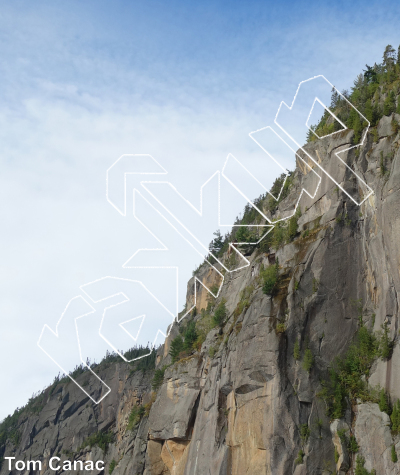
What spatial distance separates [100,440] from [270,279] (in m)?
68.1

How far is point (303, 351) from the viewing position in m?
38.7

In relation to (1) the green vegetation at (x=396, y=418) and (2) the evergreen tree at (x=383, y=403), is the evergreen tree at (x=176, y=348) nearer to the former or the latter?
(2) the evergreen tree at (x=383, y=403)

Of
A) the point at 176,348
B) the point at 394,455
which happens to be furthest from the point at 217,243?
the point at 394,455

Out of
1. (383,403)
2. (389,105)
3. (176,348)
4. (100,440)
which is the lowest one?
(383,403)

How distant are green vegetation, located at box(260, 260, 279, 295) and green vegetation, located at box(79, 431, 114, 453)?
212ft

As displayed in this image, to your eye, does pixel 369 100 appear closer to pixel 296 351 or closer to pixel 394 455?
pixel 296 351

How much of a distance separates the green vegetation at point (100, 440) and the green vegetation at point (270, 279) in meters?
64.7

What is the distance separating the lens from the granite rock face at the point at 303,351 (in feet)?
115

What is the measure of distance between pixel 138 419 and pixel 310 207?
38109mm

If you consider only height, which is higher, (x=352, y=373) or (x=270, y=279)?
(x=270, y=279)

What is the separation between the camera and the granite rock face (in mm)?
34906

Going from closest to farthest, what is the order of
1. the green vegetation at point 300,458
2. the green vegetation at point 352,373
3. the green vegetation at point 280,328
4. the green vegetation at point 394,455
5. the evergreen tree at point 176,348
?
the green vegetation at point 394,455
the green vegetation at point 300,458
the green vegetation at point 352,373
the green vegetation at point 280,328
the evergreen tree at point 176,348

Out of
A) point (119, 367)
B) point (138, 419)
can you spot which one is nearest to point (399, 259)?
point (138, 419)

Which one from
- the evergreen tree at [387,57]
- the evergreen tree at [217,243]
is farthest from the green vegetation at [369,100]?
the evergreen tree at [217,243]
